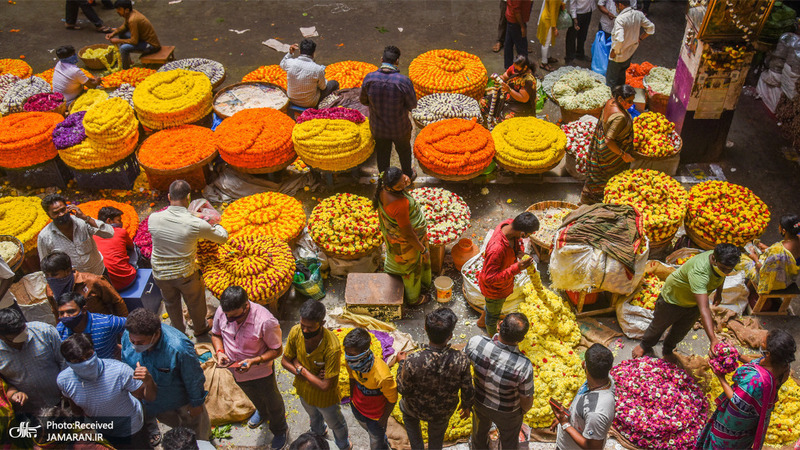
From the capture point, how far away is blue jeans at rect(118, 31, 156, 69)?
399 inches

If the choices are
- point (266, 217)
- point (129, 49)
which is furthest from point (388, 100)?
point (129, 49)

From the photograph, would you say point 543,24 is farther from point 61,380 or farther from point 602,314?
point 61,380

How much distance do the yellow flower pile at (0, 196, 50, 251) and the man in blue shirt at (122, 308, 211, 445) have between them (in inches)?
129

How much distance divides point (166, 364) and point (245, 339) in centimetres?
56

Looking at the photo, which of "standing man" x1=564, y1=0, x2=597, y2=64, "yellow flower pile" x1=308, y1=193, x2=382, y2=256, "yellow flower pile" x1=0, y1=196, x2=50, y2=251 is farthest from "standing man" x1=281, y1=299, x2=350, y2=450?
"standing man" x1=564, y1=0, x2=597, y2=64

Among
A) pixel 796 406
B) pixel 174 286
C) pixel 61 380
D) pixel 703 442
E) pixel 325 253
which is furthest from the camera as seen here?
pixel 325 253

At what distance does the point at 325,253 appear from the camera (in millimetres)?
6582

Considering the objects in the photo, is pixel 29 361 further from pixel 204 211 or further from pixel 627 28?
pixel 627 28

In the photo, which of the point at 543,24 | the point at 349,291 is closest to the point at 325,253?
the point at 349,291

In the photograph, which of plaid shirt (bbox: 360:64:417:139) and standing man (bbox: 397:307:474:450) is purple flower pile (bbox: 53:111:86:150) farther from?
standing man (bbox: 397:307:474:450)

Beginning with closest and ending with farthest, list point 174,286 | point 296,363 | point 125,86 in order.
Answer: point 296,363, point 174,286, point 125,86

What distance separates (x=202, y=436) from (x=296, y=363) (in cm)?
114

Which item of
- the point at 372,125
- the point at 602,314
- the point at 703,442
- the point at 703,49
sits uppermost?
the point at 703,49

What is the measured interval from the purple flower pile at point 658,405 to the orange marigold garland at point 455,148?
313 cm
